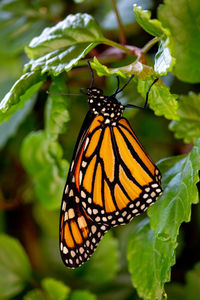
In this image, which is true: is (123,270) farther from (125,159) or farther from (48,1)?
(48,1)

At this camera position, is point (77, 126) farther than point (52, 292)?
Yes

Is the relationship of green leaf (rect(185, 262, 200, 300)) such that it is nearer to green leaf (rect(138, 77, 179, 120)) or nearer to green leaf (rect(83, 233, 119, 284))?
green leaf (rect(83, 233, 119, 284))

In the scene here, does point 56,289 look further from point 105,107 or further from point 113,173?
point 105,107

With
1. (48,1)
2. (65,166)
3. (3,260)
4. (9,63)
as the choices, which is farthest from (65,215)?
(48,1)

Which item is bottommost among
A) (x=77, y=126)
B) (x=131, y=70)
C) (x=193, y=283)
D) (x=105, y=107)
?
(x=193, y=283)

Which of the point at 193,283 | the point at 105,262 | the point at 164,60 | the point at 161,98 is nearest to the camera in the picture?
the point at 164,60

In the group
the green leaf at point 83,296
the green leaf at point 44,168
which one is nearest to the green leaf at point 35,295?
the green leaf at point 83,296

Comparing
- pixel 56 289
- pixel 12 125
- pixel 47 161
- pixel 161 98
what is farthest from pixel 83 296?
pixel 161 98
